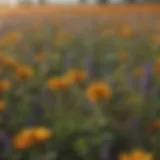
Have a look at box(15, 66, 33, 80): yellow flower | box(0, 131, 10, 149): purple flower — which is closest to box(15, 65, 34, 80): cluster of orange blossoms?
box(15, 66, 33, 80): yellow flower

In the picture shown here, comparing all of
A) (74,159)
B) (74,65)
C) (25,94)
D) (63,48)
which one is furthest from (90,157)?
(63,48)

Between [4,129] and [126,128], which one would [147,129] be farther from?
Result: [4,129]

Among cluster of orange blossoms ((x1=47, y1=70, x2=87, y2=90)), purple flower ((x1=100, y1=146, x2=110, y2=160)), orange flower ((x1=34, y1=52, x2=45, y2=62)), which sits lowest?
orange flower ((x1=34, y1=52, x2=45, y2=62))

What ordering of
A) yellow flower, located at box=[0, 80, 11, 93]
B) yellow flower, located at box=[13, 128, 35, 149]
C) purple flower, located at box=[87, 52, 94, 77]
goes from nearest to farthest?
1. yellow flower, located at box=[13, 128, 35, 149]
2. yellow flower, located at box=[0, 80, 11, 93]
3. purple flower, located at box=[87, 52, 94, 77]

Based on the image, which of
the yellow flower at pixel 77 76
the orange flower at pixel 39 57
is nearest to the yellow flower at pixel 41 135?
the yellow flower at pixel 77 76

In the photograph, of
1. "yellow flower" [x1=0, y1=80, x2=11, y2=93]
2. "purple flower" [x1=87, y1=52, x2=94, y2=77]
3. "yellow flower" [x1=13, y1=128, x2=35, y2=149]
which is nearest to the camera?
"yellow flower" [x1=13, y1=128, x2=35, y2=149]

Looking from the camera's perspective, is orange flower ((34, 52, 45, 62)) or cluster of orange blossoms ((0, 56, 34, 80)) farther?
orange flower ((34, 52, 45, 62))

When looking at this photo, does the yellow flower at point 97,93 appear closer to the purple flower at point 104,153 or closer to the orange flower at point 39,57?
the purple flower at point 104,153

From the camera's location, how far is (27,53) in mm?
685

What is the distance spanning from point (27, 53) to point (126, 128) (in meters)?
0.31

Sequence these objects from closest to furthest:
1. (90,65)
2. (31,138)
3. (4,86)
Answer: (31,138), (4,86), (90,65)

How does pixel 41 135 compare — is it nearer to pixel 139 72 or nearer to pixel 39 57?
pixel 139 72

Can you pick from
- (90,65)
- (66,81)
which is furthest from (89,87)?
(90,65)

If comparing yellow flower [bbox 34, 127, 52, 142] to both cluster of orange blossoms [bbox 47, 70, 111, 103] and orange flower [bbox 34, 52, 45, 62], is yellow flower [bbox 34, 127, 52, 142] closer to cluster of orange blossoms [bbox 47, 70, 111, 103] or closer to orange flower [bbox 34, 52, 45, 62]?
cluster of orange blossoms [bbox 47, 70, 111, 103]
